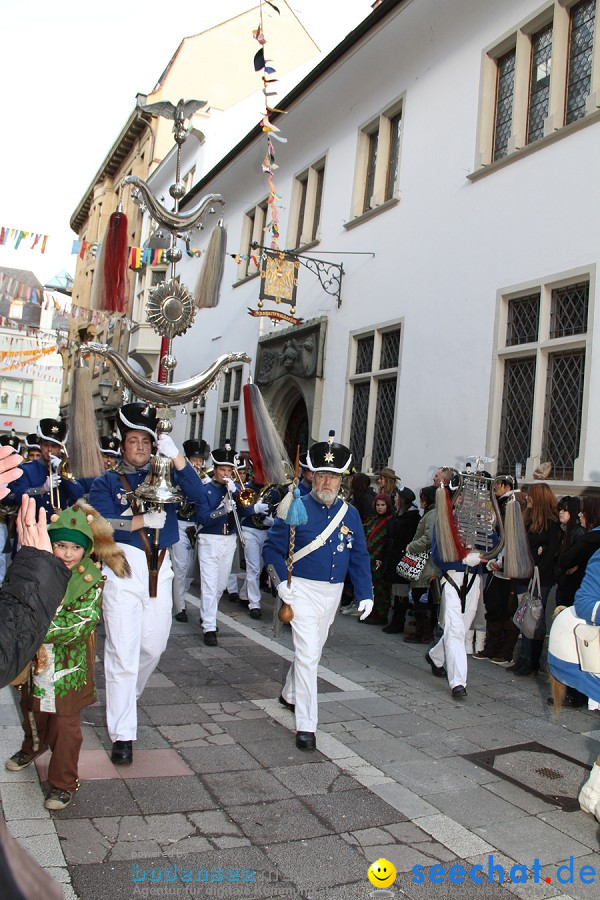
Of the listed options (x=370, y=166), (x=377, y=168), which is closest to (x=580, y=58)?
(x=377, y=168)

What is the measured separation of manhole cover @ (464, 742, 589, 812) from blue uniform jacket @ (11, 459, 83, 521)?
170 inches

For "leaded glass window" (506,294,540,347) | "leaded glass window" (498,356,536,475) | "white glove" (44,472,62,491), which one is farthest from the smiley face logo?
"leaded glass window" (506,294,540,347)

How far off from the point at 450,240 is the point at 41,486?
6.84 meters

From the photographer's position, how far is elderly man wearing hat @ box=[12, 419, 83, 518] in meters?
7.20

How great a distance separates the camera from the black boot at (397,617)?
357 inches

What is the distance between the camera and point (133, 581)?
15.0 ft

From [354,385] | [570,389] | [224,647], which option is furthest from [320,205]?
[224,647]

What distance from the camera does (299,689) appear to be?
4.95 m

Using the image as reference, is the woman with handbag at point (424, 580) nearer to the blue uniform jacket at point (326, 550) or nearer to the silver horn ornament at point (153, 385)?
the blue uniform jacket at point (326, 550)

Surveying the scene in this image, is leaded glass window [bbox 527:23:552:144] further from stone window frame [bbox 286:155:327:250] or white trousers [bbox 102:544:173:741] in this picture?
white trousers [bbox 102:544:173:741]

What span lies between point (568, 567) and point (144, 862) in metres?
4.49

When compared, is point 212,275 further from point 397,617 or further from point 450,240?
point 450,240

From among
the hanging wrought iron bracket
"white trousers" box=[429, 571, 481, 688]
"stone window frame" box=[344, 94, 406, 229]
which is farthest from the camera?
the hanging wrought iron bracket

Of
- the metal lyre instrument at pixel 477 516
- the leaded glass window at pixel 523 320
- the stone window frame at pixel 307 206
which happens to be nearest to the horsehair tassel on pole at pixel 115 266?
the metal lyre instrument at pixel 477 516
